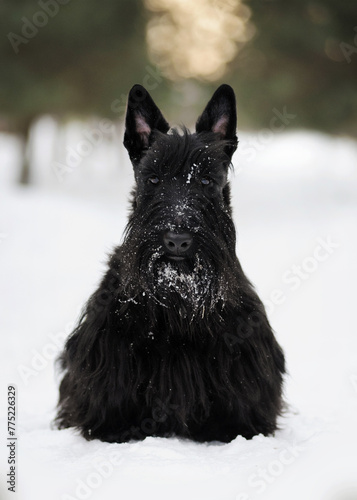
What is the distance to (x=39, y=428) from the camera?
518cm

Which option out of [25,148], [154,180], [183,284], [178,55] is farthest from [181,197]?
[25,148]

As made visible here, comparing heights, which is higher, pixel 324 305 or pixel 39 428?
pixel 324 305

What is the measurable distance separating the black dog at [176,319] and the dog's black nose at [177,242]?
7 centimetres

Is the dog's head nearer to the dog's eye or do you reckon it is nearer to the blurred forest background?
the dog's eye

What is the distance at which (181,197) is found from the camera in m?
4.05

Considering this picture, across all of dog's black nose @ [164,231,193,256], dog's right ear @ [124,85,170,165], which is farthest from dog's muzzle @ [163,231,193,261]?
dog's right ear @ [124,85,170,165]

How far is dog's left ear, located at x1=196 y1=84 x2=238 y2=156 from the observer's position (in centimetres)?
456

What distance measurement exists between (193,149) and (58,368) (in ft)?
7.81

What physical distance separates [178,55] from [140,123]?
1788 cm

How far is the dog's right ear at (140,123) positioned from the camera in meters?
4.53

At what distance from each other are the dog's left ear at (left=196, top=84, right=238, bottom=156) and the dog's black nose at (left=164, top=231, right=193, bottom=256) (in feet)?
3.48

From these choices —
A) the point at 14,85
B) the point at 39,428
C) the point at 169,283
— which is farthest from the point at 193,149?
the point at 14,85

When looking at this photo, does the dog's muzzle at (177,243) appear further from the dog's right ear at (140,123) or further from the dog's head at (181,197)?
the dog's right ear at (140,123)

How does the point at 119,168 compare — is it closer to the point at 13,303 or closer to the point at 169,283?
the point at 13,303
